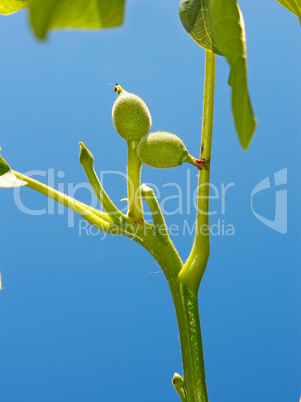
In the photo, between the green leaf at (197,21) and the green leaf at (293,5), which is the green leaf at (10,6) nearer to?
the green leaf at (197,21)

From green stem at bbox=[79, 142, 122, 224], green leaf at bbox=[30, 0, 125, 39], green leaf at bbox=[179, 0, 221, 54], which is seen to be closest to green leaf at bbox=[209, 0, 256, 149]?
green leaf at bbox=[30, 0, 125, 39]

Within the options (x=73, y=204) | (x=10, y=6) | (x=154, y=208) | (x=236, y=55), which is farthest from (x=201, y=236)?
(x=10, y=6)

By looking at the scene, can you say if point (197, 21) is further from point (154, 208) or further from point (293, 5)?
point (154, 208)

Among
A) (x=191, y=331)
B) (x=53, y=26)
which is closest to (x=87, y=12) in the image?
(x=53, y=26)

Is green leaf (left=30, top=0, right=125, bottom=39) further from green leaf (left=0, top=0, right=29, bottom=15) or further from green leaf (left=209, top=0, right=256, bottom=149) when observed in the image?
green leaf (left=0, top=0, right=29, bottom=15)

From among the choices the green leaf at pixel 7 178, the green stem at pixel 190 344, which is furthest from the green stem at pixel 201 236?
the green leaf at pixel 7 178

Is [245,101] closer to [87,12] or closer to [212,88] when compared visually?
[87,12]

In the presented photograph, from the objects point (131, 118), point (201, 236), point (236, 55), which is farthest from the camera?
point (131, 118)
